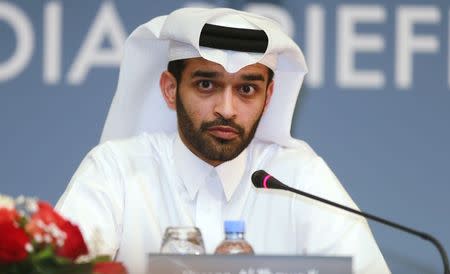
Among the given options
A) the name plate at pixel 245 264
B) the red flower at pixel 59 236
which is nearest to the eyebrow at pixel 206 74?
the name plate at pixel 245 264

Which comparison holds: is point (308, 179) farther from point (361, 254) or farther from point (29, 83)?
point (29, 83)

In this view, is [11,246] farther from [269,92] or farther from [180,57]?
[269,92]

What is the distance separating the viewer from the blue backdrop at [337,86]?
11.2 ft

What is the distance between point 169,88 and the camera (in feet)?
9.96

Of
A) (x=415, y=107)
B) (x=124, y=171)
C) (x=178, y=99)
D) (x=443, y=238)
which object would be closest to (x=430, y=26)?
(x=415, y=107)

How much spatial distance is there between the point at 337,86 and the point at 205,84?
69 centimetres

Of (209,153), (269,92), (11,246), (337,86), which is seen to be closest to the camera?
(11,246)

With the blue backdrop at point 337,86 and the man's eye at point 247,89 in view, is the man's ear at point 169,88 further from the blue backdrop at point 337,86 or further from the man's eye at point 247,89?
the blue backdrop at point 337,86

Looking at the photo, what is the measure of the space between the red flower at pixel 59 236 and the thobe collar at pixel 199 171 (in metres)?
1.31

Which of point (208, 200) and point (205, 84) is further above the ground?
point (205, 84)

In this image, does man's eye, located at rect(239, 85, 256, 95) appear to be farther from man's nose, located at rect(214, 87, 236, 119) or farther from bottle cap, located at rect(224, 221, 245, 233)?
bottle cap, located at rect(224, 221, 245, 233)

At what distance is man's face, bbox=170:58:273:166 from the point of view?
2822 mm

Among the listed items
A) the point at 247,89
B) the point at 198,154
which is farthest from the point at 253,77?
the point at 198,154

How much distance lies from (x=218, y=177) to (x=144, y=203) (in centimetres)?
24
